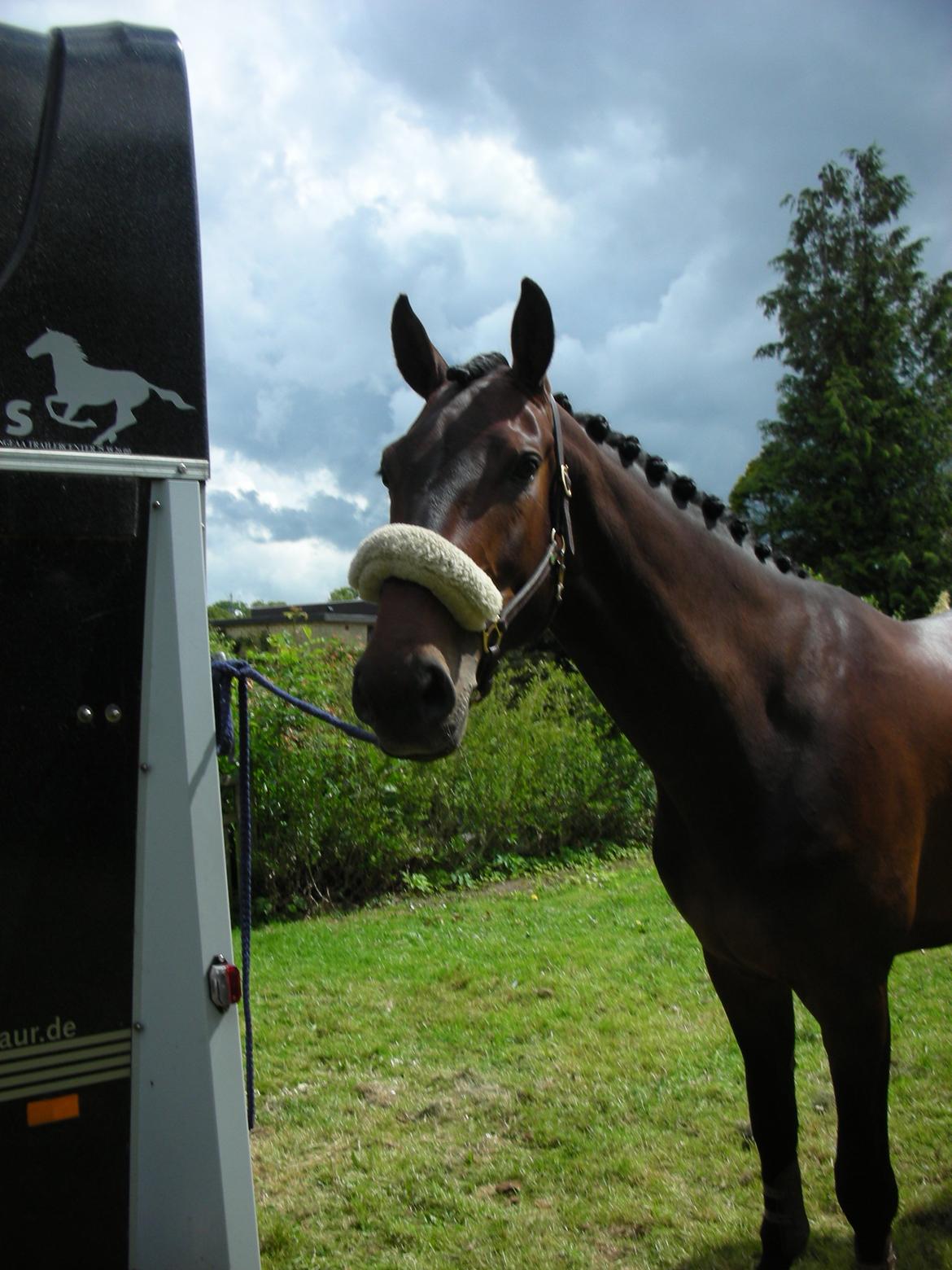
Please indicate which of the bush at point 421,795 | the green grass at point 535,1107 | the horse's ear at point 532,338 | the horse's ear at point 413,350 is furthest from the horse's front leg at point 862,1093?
the bush at point 421,795

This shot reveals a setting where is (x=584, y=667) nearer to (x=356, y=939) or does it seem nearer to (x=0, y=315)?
(x=0, y=315)

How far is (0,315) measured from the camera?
1860 millimetres

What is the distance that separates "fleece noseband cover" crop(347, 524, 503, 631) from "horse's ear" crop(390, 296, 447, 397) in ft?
2.13

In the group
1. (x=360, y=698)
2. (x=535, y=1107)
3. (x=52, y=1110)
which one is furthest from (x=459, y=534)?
(x=535, y=1107)

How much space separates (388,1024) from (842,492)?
19518mm

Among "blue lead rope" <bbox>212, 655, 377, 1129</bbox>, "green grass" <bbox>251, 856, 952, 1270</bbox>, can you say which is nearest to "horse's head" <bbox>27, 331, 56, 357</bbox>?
"blue lead rope" <bbox>212, 655, 377, 1129</bbox>

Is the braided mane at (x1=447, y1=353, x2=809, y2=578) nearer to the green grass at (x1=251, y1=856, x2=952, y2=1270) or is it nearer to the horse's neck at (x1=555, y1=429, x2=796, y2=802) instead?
the horse's neck at (x1=555, y1=429, x2=796, y2=802)

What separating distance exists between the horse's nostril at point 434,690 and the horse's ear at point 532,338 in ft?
2.62

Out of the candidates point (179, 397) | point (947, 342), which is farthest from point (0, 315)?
point (947, 342)

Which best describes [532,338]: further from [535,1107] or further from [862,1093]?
[535,1107]

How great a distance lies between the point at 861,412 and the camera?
2153 cm

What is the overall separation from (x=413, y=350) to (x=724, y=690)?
1.16 meters

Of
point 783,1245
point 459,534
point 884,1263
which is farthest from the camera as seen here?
point 783,1245

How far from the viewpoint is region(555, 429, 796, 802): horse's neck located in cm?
219
